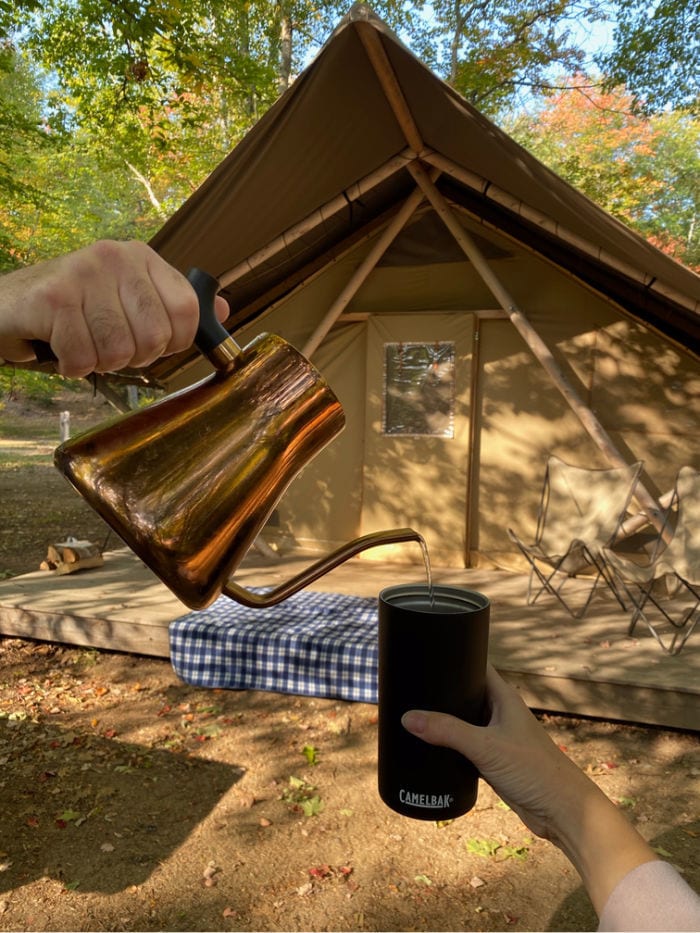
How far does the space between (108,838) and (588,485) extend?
3.77 m

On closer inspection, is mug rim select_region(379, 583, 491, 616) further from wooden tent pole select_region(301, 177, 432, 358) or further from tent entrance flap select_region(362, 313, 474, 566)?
tent entrance flap select_region(362, 313, 474, 566)

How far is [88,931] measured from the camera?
6.38 ft

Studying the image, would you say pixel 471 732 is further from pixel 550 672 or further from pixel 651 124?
pixel 651 124

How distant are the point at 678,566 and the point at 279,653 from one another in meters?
2.52

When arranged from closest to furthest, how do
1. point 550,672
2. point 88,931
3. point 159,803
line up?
point 88,931 → point 159,803 → point 550,672

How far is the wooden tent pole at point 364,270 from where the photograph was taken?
5.07m

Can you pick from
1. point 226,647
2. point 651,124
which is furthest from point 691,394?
point 651,124

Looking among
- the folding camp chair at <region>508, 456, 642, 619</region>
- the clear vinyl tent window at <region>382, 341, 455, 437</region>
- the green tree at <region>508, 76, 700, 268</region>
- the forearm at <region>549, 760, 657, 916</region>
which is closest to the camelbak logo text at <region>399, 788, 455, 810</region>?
the forearm at <region>549, 760, 657, 916</region>

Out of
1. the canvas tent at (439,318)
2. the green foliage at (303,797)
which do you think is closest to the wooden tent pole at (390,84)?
the canvas tent at (439,318)

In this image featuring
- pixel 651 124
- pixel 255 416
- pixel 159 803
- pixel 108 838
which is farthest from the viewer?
pixel 651 124

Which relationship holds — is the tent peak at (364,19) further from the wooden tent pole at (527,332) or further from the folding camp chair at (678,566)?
the folding camp chair at (678,566)

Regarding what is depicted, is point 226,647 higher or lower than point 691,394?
lower

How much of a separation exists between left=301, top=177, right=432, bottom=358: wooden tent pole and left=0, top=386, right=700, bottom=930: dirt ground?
111 inches

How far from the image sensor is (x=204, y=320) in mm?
695
